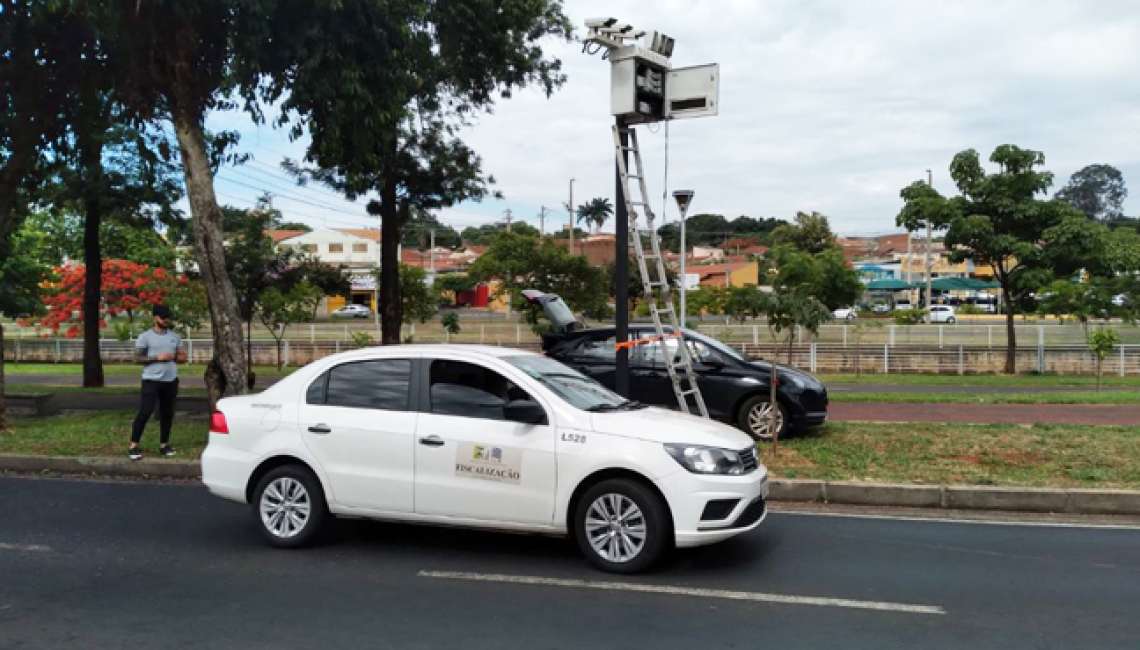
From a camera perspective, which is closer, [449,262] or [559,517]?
[559,517]

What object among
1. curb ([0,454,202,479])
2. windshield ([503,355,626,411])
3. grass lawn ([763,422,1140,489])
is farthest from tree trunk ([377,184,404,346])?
windshield ([503,355,626,411])

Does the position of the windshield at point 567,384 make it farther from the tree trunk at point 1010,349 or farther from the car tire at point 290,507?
the tree trunk at point 1010,349

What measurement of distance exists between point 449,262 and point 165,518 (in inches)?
3578

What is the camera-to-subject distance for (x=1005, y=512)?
836cm

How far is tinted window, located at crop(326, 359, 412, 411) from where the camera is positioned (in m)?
6.80

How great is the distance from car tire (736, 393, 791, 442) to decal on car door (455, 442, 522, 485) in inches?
234

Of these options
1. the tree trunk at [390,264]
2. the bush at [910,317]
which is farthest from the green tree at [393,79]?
the bush at [910,317]

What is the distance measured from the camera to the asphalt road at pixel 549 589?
4.98 m

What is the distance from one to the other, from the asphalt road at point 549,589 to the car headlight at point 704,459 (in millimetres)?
719

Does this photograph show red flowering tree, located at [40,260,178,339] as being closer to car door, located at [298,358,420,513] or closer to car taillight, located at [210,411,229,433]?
car taillight, located at [210,411,229,433]

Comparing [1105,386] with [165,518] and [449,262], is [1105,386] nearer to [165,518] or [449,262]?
[165,518]

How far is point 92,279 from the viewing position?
68.1 ft

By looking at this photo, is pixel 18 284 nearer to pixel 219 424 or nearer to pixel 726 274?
pixel 219 424

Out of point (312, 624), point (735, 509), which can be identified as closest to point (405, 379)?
point (312, 624)
